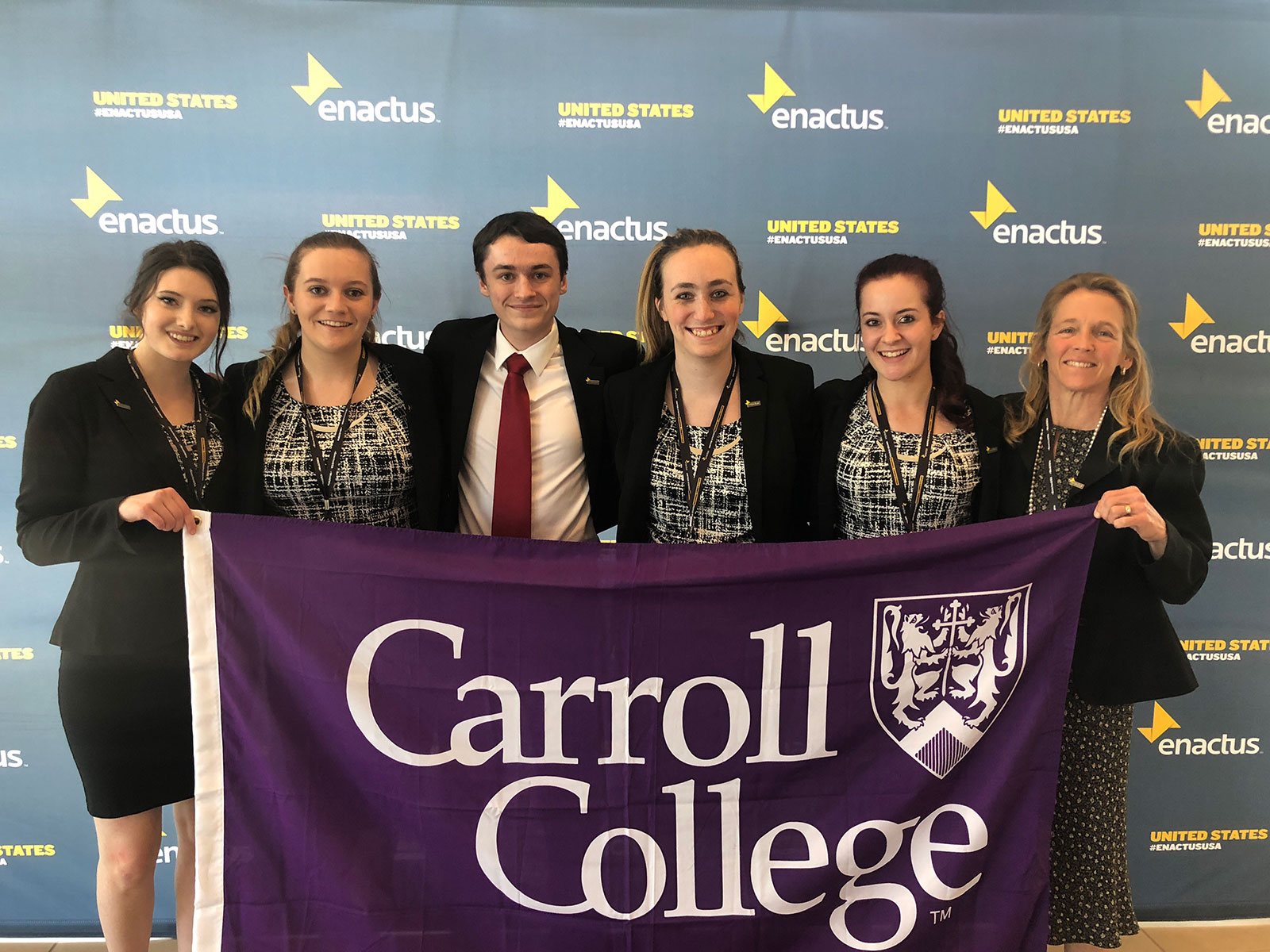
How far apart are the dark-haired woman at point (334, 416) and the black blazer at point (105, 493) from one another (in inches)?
6.8

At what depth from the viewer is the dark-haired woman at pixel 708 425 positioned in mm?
2203

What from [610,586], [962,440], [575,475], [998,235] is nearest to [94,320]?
[575,475]

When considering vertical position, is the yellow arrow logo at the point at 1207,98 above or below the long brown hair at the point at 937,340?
above

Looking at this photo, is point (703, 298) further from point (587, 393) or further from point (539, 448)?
point (539, 448)

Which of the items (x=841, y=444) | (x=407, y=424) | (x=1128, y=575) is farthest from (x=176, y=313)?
(x=1128, y=575)

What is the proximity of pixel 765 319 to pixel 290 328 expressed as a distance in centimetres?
162

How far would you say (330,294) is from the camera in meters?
2.18

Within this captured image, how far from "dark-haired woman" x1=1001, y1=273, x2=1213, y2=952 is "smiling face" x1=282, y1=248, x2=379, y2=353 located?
5.80ft

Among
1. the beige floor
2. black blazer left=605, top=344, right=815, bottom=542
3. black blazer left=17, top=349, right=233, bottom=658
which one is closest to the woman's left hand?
black blazer left=605, top=344, right=815, bottom=542

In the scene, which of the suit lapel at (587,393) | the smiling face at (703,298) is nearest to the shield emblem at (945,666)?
the smiling face at (703,298)

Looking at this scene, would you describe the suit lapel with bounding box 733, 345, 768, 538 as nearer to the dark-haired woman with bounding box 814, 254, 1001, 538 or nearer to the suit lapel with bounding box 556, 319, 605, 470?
the dark-haired woman with bounding box 814, 254, 1001, 538

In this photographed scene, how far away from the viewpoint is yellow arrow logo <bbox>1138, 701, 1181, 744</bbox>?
3.16 meters

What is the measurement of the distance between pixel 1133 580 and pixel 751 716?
1087 mm

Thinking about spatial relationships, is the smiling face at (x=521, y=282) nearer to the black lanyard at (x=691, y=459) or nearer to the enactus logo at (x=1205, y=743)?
the black lanyard at (x=691, y=459)
